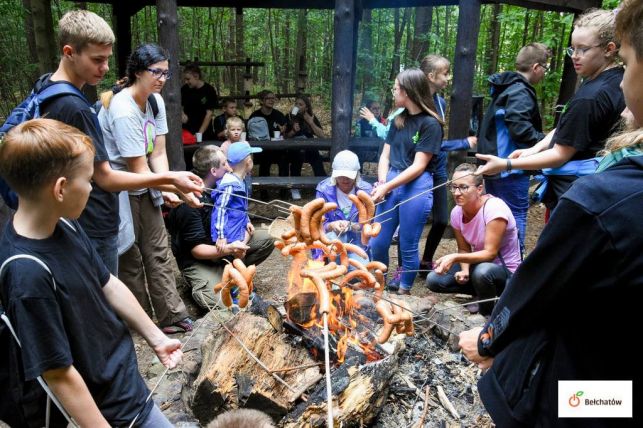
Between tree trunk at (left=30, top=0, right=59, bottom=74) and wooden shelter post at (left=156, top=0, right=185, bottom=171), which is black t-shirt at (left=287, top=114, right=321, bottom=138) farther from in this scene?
tree trunk at (left=30, top=0, right=59, bottom=74)

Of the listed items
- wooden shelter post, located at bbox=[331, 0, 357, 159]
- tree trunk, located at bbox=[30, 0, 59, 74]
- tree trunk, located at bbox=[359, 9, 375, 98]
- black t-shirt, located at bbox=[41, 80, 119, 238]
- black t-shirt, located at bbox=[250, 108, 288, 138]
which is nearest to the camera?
black t-shirt, located at bbox=[41, 80, 119, 238]

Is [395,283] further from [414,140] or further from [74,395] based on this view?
[74,395]

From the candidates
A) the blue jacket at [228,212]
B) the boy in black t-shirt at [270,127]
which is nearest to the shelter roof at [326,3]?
the boy in black t-shirt at [270,127]

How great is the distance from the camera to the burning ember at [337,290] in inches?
120

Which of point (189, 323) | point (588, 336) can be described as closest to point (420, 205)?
point (189, 323)

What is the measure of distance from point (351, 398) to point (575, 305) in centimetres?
180

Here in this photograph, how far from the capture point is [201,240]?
4.76m

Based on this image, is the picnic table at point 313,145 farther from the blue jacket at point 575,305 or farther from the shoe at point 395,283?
the blue jacket at point 575,305

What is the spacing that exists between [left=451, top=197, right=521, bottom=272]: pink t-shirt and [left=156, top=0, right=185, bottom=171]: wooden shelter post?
3856 mm

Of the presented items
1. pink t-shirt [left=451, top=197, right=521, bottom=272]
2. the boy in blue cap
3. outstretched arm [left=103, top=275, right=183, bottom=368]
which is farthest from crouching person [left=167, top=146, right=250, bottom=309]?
outstretched arm [left=103, top=275, right=183, bottom=368]

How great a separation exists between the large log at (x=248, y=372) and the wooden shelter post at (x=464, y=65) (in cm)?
457

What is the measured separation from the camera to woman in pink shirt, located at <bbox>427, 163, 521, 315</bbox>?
4164 millimetres

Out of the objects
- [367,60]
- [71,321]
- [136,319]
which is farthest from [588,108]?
[367,60]

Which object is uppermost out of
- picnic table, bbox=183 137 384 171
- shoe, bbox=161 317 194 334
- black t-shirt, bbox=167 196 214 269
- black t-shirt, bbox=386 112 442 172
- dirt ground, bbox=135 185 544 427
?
black t-shirt, bbox=386 112 442 172
